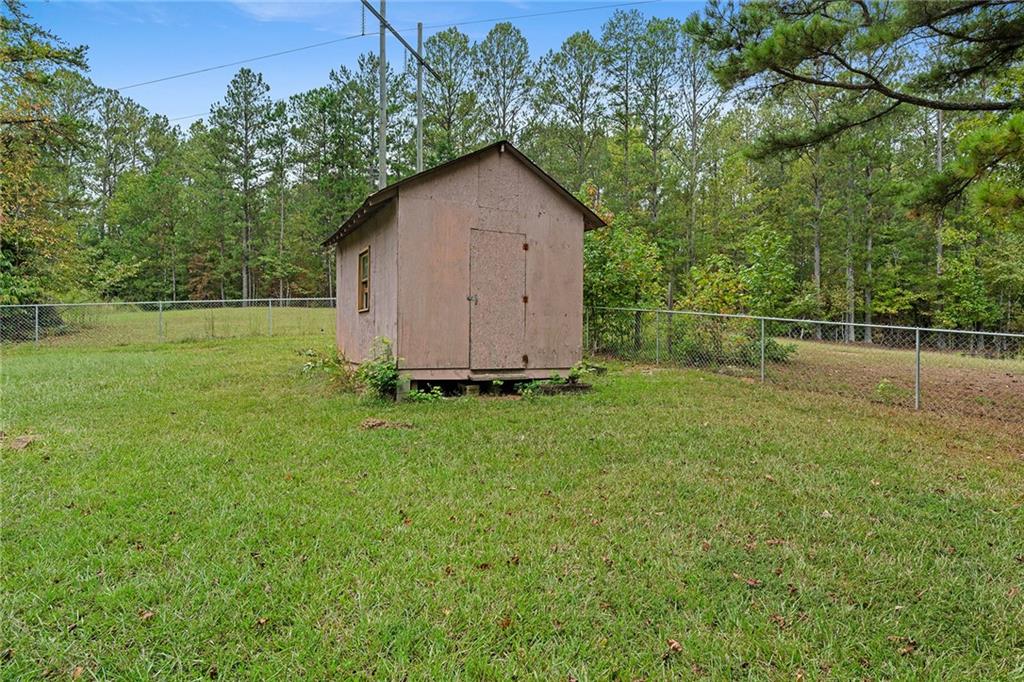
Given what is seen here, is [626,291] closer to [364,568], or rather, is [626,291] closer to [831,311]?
[364,568]

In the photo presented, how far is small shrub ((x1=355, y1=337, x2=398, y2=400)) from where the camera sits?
6.09 m

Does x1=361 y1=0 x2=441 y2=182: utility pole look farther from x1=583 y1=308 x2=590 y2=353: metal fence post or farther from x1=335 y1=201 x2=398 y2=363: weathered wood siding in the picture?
x1=583 y1=308 x2=590 y2=353: metal fence post

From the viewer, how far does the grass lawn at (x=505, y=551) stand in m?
1.87

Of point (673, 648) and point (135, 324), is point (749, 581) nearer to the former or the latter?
point (673, 648)

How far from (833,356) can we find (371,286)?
8825 mm

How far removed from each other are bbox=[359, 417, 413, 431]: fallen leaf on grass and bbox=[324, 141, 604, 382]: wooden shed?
3.88ft

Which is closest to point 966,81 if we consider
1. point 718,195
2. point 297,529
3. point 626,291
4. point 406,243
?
point 626,291

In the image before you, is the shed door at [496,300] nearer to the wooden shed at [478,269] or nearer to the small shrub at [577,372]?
the wooden shed at [478,269]

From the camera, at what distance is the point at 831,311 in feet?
71.7

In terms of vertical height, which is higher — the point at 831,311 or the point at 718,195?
the point at 718,195

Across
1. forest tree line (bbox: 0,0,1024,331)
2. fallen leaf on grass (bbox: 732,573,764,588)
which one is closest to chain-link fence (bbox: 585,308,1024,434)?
forest tree line (bbox: 0,0,1024,331)

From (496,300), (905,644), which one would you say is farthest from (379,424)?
(905,644)

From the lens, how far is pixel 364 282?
26.3 ft

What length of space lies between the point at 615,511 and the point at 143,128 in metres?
36.7
